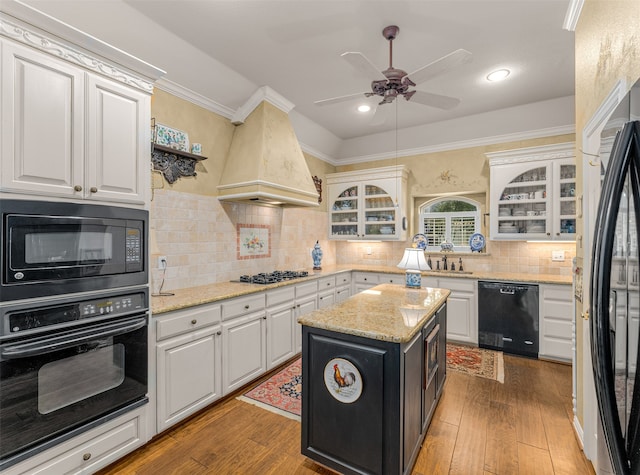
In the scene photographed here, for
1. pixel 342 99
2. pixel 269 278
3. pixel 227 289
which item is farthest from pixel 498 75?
pixel 227 289

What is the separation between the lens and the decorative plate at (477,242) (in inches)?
171

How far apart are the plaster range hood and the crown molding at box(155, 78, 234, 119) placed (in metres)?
0.14

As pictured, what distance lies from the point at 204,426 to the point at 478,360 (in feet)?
9.54

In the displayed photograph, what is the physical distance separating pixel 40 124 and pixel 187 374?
1.80 metres

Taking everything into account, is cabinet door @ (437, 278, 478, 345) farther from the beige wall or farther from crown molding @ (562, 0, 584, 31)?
crown molding @ (562, 0, 584, 31)

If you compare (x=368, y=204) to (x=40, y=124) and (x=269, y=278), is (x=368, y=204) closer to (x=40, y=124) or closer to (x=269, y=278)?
(x=269, y=278)

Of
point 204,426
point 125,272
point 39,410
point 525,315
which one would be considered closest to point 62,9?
point 125,272

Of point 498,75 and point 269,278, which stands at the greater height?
point 498,75

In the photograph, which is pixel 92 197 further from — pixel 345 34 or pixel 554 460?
pixel 554 460

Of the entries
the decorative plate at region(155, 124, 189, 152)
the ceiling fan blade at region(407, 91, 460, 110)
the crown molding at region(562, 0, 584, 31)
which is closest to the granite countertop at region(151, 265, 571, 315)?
the decorative plate at region(155, 124, 189, 152)

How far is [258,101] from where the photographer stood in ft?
11.2

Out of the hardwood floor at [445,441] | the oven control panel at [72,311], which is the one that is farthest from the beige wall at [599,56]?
the oven control panel at [72,311]

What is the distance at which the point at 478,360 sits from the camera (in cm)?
348

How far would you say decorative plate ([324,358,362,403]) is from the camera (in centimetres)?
171
